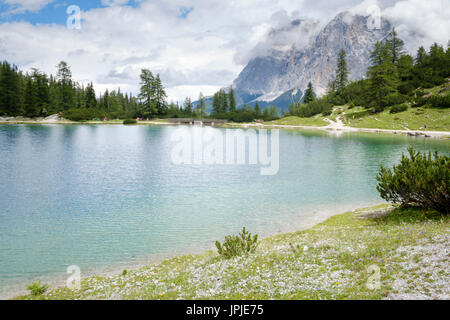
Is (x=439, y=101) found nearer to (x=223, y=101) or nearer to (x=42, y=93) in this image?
(x=223, y=101)

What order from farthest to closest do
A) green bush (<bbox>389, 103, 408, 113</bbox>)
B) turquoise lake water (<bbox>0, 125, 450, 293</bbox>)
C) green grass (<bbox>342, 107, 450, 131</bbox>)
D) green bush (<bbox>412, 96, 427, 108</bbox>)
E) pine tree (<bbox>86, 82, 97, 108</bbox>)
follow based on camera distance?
pine tree (<bbox>86, 82, 97, 108</bbox>) < green bush (<bbox>389, 103, 408, 113</bbox>) < green bush (<bbox>412, 96, 427, 108</bbox>) < green grass (<bbox>342, 107, 450, 131</bbox>) < turquoise lake water (<bbox>0, 125, 450, 293</bbox>)

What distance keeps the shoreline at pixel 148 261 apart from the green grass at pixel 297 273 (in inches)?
39.0

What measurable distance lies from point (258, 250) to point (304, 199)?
12931 mm

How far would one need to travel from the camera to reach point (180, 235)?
59.2ft

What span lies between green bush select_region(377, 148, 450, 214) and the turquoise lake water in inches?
240

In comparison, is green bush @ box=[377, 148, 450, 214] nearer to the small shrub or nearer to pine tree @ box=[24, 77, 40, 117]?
the small shrub

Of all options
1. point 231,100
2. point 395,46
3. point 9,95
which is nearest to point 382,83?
point 395,46

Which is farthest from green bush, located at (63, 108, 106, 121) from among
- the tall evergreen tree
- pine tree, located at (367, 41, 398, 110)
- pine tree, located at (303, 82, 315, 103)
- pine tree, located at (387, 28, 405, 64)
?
pine tree, located at (387, 28, 405, 64)

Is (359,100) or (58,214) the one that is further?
(359,100)

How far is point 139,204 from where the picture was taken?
23609 millimetres

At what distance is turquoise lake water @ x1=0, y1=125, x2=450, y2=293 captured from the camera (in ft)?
51.1

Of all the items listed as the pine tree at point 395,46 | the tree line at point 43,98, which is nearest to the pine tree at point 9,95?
the tree line at point 43,98

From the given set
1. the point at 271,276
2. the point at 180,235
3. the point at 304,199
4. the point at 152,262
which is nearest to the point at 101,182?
the point at 180,235
